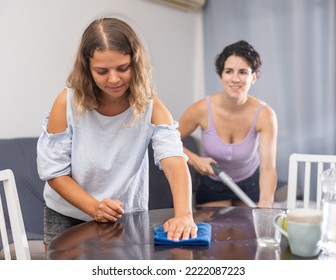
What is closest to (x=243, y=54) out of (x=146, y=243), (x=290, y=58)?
(x=290, y=58)

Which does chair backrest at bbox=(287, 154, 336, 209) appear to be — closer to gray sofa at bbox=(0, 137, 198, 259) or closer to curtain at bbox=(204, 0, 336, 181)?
gray sofa at bbox=(0, 137, 198, 259)

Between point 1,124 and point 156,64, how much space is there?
0.66 m

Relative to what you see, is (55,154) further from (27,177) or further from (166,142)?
(27,177)

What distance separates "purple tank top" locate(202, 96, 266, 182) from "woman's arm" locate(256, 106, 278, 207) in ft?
0.09

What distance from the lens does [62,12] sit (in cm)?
160

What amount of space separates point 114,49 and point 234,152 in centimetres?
90

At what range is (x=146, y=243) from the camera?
907 mm

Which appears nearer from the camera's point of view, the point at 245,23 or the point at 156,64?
the point at 156,64

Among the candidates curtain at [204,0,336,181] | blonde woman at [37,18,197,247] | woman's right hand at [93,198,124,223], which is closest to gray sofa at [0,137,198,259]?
blonde woman at [37,18,197,247]

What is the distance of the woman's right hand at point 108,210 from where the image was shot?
1015mm

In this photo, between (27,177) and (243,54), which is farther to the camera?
(243,54)
